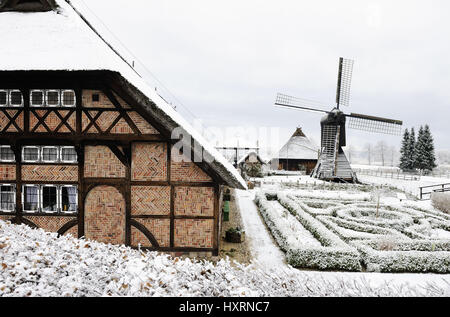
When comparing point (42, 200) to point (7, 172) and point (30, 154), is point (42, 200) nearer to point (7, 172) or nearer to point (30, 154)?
point (7, 172)

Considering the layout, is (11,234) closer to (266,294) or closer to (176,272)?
(176,272)

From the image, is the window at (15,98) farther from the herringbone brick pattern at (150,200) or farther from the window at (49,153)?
the herringbone brick pattern at (150,200)

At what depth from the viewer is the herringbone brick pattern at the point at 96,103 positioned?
9.29 m

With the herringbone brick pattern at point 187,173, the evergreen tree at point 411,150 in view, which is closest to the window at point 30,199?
the herringbone brick pattern at point 187,173

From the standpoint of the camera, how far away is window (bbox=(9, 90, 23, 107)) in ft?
31.2

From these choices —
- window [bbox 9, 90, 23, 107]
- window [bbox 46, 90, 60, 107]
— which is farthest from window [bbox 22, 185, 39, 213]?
window [bbox 46, 90, 60, 107]

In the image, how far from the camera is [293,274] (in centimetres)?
528

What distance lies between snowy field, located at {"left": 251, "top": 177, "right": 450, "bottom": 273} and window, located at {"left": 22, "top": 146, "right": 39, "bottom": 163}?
10732 millimetres

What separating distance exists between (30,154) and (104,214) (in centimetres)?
374

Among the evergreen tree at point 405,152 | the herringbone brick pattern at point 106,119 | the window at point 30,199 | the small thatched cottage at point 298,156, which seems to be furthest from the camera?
the evergreen tree at point 405,152

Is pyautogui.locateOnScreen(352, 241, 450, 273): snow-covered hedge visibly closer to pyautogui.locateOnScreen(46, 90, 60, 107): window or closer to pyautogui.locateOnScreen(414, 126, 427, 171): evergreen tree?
pyautogui.locateOnScreen(46, 90, 60, 107): window

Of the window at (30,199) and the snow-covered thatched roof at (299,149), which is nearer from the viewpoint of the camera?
the window at (30,199)

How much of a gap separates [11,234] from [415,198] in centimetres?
3021

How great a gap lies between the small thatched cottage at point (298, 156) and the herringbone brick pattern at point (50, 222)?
43.4 metres
